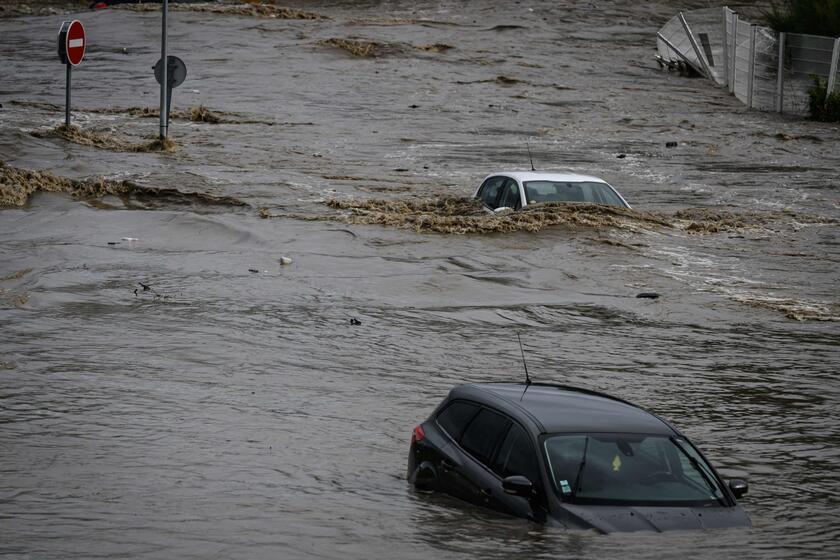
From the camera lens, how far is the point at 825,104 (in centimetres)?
3609

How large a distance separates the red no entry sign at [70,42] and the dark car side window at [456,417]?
2042 centimetres

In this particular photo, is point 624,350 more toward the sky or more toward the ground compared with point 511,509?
more toward the ground

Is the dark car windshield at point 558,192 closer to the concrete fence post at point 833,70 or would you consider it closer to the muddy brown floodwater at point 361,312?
the muddy brown floodwater at point 361,312

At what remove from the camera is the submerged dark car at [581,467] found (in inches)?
295

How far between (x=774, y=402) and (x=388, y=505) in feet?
18.3

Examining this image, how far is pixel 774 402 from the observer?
43.1 feet

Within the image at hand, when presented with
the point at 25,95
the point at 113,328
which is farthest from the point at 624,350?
the point at 25,95

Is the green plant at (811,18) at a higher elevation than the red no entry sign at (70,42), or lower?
higher

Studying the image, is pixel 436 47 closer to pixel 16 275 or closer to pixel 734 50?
pixel 734 50

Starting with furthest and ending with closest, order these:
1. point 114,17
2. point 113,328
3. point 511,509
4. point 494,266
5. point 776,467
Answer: point 114,17
point 494,266
point 113,328
point 776,467
point 511,509

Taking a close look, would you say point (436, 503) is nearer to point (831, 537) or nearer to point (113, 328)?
point (831, 537)

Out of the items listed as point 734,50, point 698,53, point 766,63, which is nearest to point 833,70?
point 766,63

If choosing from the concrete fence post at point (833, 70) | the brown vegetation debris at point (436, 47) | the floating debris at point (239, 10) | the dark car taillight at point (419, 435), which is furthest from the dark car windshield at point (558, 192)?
the floating debris at point (239, 10)

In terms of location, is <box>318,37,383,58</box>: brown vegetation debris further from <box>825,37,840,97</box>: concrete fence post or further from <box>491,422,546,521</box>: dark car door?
<box>491,422,546,521</box>: dark car door
